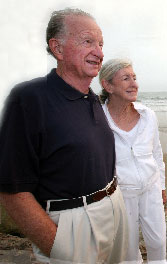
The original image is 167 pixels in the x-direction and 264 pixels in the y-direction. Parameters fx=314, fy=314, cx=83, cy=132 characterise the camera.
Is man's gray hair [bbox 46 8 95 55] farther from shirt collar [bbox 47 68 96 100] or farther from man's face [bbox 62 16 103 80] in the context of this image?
shirt collar [bbox 47 68 96 100]

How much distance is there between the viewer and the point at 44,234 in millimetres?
1433

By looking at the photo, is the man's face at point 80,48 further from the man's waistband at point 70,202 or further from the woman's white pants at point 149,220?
the woman's white pants at point 149,220

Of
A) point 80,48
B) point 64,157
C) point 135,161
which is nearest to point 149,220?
point 135,161

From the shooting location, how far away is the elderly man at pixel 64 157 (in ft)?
4.62

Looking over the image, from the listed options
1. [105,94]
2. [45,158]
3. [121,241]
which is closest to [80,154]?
[45,158]

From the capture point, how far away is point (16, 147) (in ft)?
Answer: 4.55

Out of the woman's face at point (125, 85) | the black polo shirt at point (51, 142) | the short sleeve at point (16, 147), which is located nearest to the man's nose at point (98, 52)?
the black polo shirt at point (51, 142)

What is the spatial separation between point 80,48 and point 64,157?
0.59 metres

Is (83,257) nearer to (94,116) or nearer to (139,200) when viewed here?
(94,116)

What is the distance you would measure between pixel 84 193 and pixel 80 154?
0.21 m

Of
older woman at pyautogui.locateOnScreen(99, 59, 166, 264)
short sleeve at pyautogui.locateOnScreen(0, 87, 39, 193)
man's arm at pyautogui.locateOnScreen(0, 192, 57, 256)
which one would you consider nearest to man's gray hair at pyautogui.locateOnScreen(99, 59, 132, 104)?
older woman at pyautogui.locateOnScreen(99, 59, 166, 264)

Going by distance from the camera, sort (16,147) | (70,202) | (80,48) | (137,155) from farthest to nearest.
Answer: (137,155), (80,48), (70,202), (16,147)

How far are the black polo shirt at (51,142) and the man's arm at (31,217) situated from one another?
0.05m

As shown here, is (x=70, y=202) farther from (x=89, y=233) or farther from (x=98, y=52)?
(x=98, y=52)
